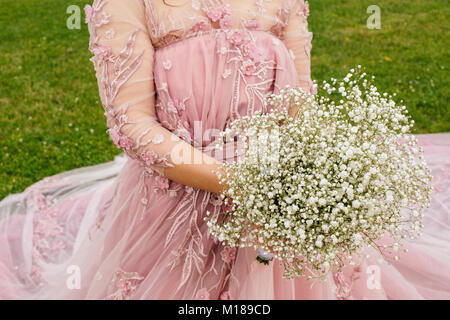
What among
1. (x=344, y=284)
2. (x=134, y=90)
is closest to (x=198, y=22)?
(x=134, y=90)

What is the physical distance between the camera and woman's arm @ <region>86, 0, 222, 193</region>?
6.37 feet

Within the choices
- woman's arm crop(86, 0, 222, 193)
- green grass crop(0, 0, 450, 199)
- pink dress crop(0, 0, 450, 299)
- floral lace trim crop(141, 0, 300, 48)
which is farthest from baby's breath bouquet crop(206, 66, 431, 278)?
green grass crop(0, 0, 450, 199)

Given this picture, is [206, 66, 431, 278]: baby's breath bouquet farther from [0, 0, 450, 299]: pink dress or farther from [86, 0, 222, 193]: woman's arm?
[0, 0, 450, 299]: pink dress

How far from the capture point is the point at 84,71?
24.2 ft

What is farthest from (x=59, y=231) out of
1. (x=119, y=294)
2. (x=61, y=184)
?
(x=119, y=294)

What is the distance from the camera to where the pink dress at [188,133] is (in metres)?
2.00

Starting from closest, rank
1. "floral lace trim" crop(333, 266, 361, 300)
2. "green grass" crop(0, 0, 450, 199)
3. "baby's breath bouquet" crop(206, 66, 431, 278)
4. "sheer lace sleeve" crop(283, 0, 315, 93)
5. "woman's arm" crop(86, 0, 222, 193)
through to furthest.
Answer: "baby's breath bouquet" crop(206, 66, 431, 278) < "woman's arm" crop(86, 0, 222, 193) < "sheer lace sleeve" crop(283, 0, 315, 93) < "floral lace trim" crop(333, 266, 361, 300) < "green grass" crop(0, 0, 450, 199)

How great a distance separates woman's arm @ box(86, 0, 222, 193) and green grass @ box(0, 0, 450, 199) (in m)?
3.06

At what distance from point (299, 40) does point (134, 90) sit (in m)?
0.97

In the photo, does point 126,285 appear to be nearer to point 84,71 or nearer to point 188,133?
point 188,133

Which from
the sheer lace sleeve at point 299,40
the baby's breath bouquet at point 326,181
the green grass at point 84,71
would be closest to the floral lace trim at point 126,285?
the baby's breath bouquet at point 326,181

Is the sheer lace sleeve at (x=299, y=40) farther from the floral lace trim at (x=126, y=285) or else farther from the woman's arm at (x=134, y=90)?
the floral lace trim at (x=126, y=285)

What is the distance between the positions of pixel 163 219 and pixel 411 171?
1333 millimetres

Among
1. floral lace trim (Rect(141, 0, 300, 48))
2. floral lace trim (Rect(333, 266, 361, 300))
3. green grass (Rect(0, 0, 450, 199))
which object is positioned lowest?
floral lace trim (Rect(333, 266, 361, 300))
